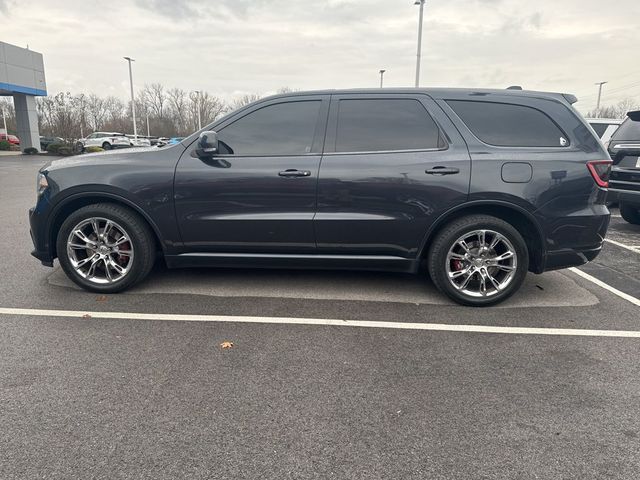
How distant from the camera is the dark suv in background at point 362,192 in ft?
12.7

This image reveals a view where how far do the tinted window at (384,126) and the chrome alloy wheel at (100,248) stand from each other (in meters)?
2.22

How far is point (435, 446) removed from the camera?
7.32ft

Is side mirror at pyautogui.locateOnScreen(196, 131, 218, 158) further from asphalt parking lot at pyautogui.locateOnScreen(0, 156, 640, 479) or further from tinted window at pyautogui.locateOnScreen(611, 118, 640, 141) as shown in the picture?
tinted window at pyautogui.locateOnScreen(611, 118, 640, 141)

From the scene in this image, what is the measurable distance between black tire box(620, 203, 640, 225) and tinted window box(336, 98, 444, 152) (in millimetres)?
5814

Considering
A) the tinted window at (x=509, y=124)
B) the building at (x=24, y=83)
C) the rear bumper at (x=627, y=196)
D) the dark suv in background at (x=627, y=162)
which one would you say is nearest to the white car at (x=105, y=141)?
the building at (x=24, y=83)

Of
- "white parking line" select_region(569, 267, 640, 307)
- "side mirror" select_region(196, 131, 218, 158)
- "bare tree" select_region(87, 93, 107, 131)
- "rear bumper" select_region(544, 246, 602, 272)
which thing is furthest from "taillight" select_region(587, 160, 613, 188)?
"bare tree" select_region(87, 93, 107, 131)

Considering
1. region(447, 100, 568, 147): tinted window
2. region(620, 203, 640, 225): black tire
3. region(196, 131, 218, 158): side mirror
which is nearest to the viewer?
region(196, 131, 218, 158): side mirror

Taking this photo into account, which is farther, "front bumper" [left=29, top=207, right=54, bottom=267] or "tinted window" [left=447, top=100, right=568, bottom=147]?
"front bumper" [left=29, top=207, right=54, bottom=267]

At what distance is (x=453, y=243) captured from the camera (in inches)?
156

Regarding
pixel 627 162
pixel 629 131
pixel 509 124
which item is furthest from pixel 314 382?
pixel 629 131

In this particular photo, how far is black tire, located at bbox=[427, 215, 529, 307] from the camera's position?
154 inches

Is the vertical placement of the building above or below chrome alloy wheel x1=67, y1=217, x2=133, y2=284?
above

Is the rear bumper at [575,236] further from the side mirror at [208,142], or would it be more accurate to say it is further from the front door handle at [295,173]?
the side mirror at [208,142]

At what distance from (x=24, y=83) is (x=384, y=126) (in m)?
31.8
